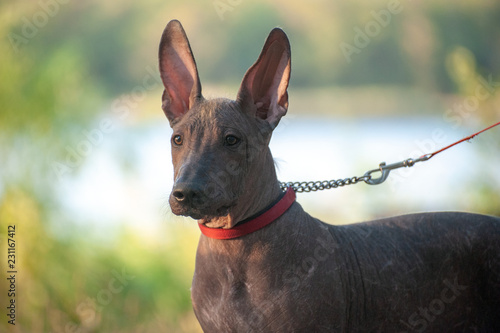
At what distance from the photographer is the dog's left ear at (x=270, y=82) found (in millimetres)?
3246

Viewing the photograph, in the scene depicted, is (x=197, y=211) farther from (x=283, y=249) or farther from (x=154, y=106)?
(x=154, y=106)

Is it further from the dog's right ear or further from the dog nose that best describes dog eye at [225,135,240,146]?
the dog's right ear

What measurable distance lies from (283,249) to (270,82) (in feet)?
3.27

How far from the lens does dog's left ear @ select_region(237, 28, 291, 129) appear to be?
3.25 meters

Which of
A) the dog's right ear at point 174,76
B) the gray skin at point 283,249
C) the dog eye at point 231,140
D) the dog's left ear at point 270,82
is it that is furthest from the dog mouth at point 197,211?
the dog's right ear at point 174,76

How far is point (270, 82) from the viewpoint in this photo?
11.1 ft

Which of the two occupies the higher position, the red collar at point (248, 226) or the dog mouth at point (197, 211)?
the dog mouth at point (197, 211)

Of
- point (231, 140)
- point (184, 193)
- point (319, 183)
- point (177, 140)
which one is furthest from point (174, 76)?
point (319, 183)

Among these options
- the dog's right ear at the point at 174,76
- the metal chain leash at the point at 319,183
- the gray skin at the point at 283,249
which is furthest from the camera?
the metal chain leash at the point at 319,183

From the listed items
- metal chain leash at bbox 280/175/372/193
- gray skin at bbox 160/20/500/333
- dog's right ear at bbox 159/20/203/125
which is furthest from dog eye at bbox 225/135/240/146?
metal chain leash at bbox 280/175/372/193

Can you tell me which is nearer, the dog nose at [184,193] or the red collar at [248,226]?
the dog nose at [184,193]

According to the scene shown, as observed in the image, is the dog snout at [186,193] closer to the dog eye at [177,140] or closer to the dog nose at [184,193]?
the dog nose at [184,193]

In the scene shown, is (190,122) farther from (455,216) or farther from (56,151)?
(56,151)

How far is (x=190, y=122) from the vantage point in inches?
123
